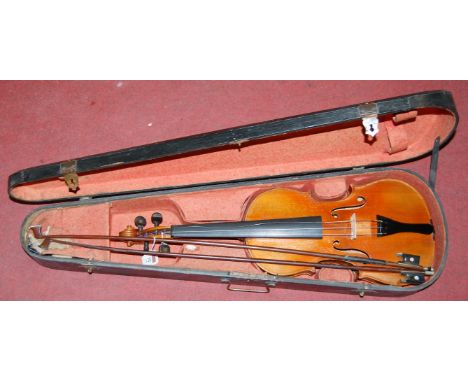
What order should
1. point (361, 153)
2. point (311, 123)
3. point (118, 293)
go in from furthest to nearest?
1. point (118, 293)
2. point (361, 153)
3. point (311, 123)

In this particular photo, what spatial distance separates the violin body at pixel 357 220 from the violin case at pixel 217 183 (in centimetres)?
5

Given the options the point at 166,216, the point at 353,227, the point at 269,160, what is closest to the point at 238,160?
the point at 269,160

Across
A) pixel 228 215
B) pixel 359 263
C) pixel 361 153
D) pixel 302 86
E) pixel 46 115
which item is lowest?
pixel 359 263

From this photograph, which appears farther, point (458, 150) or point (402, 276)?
point (458, 150)

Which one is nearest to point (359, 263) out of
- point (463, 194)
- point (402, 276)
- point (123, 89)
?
point (402, 276)

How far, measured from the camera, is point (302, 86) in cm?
254

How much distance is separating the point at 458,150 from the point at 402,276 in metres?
0.96

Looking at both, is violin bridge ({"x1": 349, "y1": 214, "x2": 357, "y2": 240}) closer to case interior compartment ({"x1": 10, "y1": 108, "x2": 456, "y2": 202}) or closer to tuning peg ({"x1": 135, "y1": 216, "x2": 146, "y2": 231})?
case interior compartment ({"x1": 10, "y1": 108, "x2": 456, "y2": 202})

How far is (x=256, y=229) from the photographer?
193 centimetres

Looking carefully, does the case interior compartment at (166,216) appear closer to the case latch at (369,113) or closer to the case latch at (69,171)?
the case latch at (69,171)

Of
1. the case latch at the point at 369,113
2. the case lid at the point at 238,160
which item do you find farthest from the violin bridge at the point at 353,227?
the case latch at the point at 369,113

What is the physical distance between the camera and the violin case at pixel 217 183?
6.16ft

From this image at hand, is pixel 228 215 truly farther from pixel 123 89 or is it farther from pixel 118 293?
pixel 123 89

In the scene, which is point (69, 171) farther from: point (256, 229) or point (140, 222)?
point (256, 229)
